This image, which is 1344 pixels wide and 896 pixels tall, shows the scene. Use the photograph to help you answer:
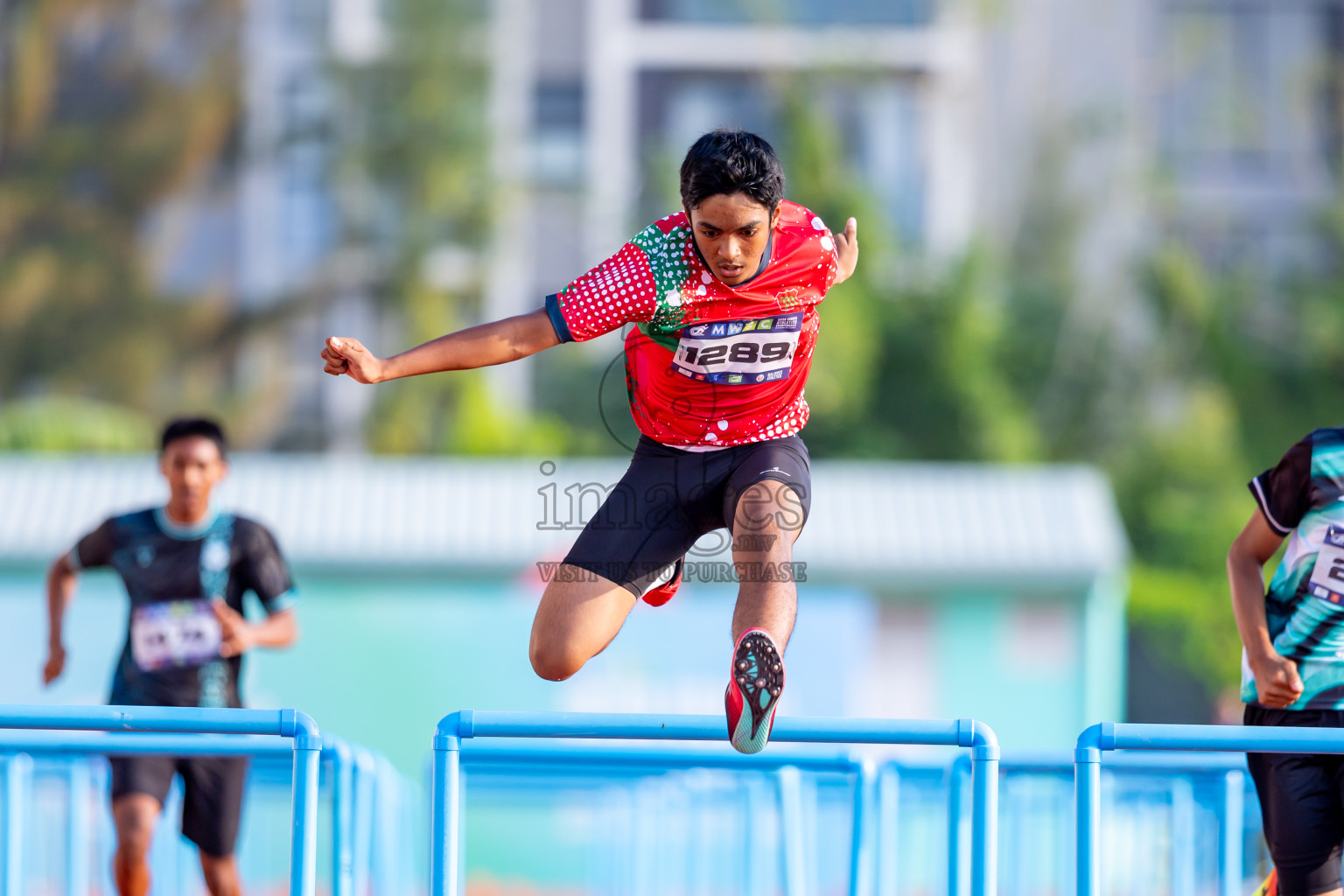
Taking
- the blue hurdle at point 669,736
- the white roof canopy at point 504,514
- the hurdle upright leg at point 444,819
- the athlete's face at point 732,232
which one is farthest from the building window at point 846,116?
the hurdle upright leg at point 444,819

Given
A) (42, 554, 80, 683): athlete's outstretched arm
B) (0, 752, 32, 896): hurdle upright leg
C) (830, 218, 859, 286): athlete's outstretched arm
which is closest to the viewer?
(830, 218, 859, 286): athlete's outstretched arm

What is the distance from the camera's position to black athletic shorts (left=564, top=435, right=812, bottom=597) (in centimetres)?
423

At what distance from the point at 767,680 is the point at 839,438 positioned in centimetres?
1568

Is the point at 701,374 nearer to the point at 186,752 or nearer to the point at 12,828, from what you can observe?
the point at 186,752

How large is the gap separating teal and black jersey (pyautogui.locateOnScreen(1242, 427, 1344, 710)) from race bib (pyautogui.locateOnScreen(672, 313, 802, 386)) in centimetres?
138

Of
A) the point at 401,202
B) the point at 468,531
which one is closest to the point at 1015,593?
the point at 468,531

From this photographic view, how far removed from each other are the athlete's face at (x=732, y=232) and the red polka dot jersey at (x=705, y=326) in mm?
83

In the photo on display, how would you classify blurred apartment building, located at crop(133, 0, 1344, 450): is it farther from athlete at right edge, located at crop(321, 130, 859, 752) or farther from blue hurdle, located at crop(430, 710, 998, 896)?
blue hurdle, located at crop(430, 710, 998, 896)

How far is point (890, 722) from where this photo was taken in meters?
3.82

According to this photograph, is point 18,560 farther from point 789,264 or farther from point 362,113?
point 362,113

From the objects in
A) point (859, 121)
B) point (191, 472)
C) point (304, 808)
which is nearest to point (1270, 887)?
point (304, 808)

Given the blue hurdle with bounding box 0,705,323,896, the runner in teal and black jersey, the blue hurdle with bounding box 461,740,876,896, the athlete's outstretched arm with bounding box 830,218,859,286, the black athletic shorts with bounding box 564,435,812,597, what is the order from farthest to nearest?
the runner in teal and black jersey, the blue hurdle with bounding box 461,740,876,896, the athlete's outstretched arm with bounding box 830,218,859,286, the black athletic shorts with bounding box 564,435,812,597, the blue hurdle with bounding box 0,705,323,896

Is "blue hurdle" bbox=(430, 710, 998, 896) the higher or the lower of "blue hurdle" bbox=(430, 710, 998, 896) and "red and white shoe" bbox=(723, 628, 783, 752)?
the lower

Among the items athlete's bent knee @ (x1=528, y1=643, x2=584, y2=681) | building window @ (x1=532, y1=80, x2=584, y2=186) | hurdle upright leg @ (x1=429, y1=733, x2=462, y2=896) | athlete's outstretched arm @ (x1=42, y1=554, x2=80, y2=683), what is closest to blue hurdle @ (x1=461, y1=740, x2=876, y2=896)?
hurdle upright leg @ (x1=429, y1=733, x2=462, y2=896)
